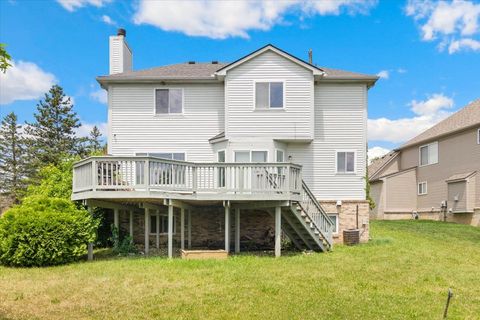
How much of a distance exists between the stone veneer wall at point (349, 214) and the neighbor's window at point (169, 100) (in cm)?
682

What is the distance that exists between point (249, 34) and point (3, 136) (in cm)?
3299

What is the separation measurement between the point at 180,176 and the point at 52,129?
3259cm

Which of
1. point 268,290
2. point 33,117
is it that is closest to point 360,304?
point 268,290

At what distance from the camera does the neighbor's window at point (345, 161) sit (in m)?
17.0

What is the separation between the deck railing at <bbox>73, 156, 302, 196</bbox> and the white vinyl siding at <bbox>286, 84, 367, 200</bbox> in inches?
124

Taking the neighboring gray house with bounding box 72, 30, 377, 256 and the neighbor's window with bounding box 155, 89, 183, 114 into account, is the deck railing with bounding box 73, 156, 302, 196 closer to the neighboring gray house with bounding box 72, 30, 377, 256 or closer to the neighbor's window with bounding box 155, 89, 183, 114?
the neighboring gray house with bounding box 72, 30, 377, 256

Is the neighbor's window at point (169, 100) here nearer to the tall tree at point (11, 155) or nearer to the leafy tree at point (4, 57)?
the leafy tree at point (4, 57)

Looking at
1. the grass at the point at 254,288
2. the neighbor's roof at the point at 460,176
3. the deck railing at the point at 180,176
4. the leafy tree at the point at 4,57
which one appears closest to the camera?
the leafy tree at the point at 4,57

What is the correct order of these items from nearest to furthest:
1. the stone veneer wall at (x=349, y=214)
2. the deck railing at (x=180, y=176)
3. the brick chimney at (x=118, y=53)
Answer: the deck railing at (x=180, y=176) → the stone veneer wall at (x=349, y=214) → the brick chimney at (x=118, y=53)

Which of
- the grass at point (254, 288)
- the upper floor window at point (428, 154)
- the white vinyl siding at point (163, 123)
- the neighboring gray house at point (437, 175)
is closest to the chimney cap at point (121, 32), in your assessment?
the white vinyl siding at point (163, 123)

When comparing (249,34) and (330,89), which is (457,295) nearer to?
(330,89)

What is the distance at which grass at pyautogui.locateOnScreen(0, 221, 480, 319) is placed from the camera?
297 inches

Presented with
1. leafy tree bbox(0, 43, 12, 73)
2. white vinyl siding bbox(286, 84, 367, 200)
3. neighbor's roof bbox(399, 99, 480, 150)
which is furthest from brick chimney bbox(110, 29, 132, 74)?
neighbor's roof bbox(399, 99, 480, 150)

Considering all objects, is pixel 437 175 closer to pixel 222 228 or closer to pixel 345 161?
pixel 345 161
